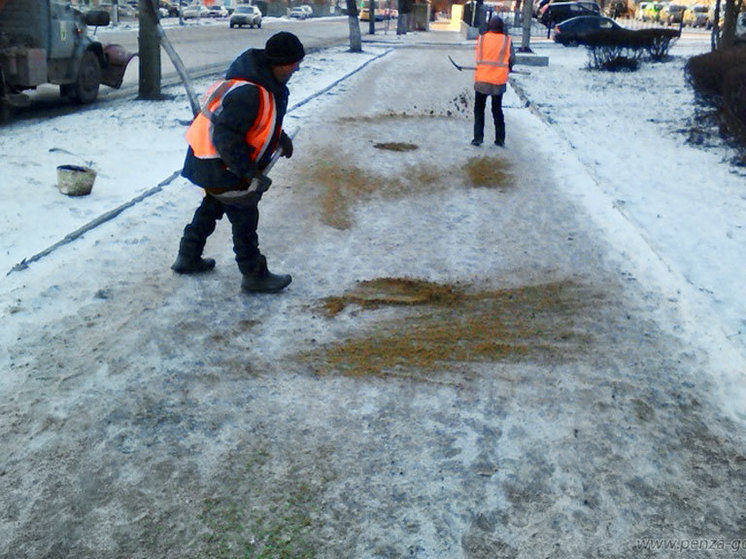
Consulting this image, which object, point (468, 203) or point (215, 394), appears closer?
point (215, 394)

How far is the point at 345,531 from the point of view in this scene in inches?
109

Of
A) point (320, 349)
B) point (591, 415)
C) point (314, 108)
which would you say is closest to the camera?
point (591, 415)

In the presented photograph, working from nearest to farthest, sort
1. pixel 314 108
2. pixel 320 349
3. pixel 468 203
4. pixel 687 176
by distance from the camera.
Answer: pixel 320 349
pixel 468 203
pixel 687 176
pixel 314 108

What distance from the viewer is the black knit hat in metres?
4.29

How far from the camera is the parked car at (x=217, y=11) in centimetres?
6581

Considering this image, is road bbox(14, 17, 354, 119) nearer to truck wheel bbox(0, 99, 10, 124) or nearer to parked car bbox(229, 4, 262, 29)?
truck wheel bbox(0, 99, 10, 124)

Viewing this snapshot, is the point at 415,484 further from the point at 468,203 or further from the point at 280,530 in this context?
the point at 468,203

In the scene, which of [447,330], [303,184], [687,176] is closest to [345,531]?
[447,330]

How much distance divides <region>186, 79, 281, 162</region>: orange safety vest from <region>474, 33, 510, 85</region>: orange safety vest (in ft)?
19.4

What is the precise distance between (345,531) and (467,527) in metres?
0.46

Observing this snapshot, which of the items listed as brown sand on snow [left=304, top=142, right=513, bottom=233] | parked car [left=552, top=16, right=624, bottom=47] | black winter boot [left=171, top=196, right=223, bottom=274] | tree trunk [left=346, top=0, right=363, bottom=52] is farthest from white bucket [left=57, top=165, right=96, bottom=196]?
parked car [left=552, top=16, right=624, bottom=47]

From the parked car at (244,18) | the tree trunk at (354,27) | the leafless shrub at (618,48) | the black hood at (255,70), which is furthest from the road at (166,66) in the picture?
the leafless shrub at (618,48)

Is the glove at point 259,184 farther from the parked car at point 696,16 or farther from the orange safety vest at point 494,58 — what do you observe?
the parked car at point 696,16

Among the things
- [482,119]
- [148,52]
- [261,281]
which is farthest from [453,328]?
[148,52]
